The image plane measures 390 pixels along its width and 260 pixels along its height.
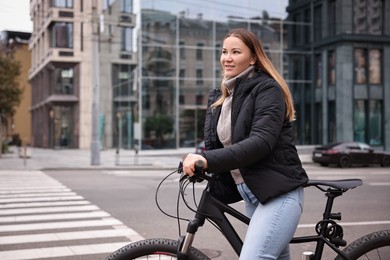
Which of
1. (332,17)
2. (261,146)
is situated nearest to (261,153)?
(261,146)

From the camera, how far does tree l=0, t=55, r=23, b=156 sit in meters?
33.2

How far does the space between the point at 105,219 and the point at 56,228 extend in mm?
1053

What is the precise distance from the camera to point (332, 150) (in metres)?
26.2

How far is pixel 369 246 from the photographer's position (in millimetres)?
3156

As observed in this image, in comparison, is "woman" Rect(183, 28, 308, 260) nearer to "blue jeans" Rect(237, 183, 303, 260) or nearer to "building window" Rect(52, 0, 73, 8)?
"blue jeans" Rect(237, 183, 303, 260)

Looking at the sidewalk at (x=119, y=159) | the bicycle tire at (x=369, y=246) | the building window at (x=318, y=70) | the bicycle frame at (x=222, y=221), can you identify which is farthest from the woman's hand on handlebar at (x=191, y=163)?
the building window at (x=318, y=70)

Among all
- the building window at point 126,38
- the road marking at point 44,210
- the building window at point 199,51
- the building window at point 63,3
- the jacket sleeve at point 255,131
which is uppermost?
the building window at point 63,3

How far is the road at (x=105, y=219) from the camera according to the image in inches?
267

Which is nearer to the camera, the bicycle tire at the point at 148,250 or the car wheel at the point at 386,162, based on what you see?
the bicycle tire at the point at 148,250

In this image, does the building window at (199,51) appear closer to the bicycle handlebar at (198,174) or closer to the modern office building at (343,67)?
the modern office building at (343,67)

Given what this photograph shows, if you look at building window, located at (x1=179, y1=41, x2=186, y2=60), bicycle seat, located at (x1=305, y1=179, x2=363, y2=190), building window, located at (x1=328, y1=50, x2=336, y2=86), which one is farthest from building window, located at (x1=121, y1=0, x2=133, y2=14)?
bicycle seat, located at (x1=305, y1=179, x2=363, y2=190)

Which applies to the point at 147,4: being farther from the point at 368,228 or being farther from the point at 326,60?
the point at 368,228

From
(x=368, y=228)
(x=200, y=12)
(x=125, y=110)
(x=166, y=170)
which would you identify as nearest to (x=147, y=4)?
(x=200, y=12)

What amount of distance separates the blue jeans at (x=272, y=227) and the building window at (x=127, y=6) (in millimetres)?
35216
